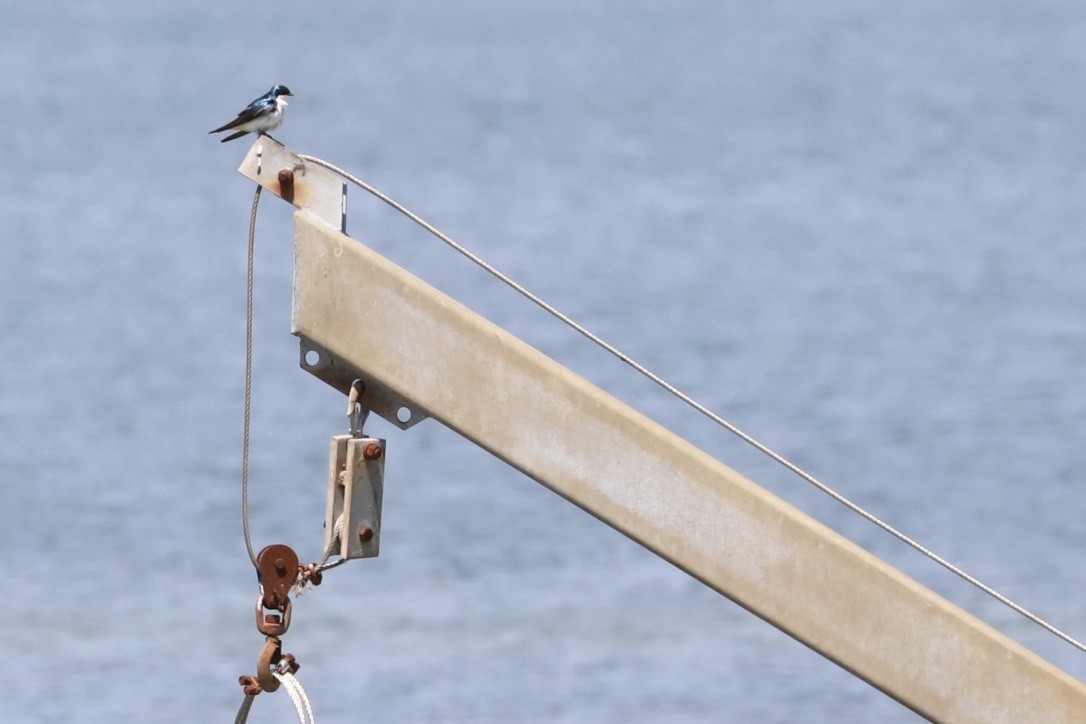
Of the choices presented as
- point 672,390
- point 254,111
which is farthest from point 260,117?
point 672,390

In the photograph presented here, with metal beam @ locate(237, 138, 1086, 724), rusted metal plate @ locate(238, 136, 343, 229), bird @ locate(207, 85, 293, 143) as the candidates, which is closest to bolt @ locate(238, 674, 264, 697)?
metal beam @ locate(237, 138, 1086, 724)

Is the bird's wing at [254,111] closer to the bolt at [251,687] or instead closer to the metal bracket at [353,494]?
the metal bracket at [353,494]

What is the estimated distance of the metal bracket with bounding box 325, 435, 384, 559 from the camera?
4430mm

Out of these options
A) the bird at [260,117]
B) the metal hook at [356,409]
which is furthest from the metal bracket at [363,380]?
the bird at [260,117]

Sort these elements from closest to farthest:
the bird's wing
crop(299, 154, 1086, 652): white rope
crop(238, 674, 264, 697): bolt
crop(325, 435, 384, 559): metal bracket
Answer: crop(299, 154, 1086, 652): white rope, crop(325, 435, 384, 559): metal bracket, crop(238, 674, 264, 697): bolt, the bird's wing

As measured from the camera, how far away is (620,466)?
4.30 metres

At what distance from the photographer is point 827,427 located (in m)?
13.4

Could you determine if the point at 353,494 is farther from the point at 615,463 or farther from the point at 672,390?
the point at 672,390

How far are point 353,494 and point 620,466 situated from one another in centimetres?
55

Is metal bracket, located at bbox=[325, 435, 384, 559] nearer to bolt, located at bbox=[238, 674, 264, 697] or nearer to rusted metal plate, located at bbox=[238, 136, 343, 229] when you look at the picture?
bolt, located at bbox=[238, 674, 264, 697]

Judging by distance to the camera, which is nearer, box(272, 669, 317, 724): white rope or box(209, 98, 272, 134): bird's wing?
box(272, 669, 317, 724): white rope

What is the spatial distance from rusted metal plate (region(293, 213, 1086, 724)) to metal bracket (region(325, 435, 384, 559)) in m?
0.18

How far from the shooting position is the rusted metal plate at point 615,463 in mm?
4285

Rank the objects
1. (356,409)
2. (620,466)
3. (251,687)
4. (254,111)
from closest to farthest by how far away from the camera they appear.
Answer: (620,466) → (356,409) → (251,687) → (254,111)
